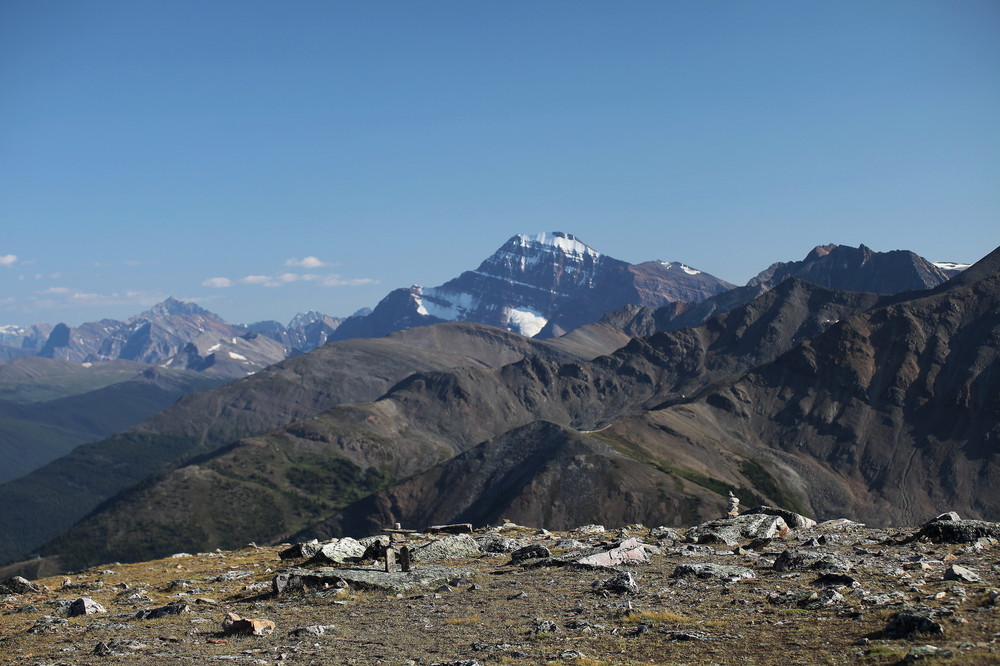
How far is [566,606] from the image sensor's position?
1516 inches

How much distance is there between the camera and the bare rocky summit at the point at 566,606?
2980 cm

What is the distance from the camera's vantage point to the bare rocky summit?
29.8 metres

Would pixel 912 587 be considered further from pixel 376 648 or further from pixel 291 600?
pixel 291 600

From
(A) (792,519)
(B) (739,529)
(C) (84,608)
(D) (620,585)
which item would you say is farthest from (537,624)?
(A) (792,519)

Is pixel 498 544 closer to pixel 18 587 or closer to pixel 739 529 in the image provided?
pixel 739 529

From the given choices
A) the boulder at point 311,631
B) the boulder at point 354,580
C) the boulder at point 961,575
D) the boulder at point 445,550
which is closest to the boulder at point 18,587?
the boulder at point 354,580

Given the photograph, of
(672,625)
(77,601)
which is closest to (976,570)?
(672,625)

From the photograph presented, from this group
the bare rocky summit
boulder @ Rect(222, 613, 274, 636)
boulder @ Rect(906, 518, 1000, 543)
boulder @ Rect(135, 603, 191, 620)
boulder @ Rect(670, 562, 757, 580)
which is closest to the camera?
the bare rocky summit

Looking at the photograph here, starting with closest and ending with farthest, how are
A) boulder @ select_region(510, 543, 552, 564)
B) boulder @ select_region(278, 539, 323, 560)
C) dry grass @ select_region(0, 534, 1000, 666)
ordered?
dry grass @ select_region(0, 534, 1000, 666), boulder @ select_region(510, 543, 552, 564), boulder @ select_region(278, 539, 323, 560)

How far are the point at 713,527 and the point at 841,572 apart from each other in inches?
927

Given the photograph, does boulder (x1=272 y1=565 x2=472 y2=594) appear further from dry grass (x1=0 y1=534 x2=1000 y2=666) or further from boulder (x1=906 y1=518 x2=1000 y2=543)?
boulder (x1=906 y1=518 x2=1000 y2=543)

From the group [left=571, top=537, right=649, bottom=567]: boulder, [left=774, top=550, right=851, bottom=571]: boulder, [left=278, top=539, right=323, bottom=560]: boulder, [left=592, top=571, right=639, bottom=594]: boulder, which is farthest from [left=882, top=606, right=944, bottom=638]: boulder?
[left=278, top=539, right=323, bottom=560]: boulder

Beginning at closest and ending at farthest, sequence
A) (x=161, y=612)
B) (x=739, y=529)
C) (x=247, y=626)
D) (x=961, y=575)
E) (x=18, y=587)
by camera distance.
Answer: (x=961, y=575) → (x=247, y=626) → (x=161, y=612) → (x=18, y=587) → (x=739, y=529)

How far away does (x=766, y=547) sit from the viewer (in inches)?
2050
